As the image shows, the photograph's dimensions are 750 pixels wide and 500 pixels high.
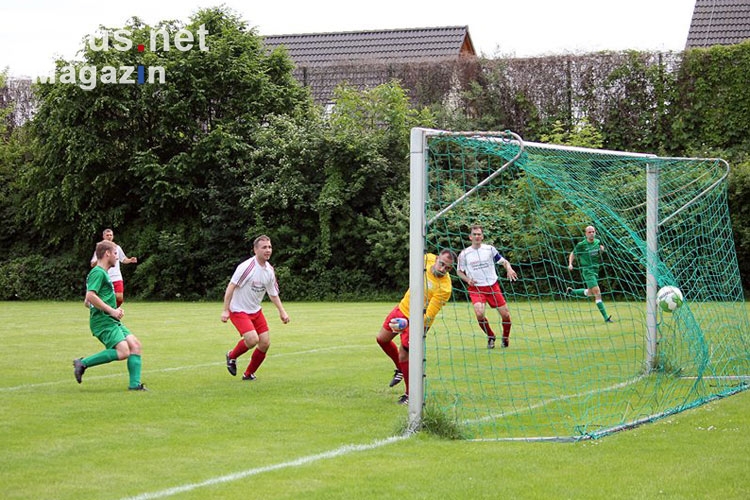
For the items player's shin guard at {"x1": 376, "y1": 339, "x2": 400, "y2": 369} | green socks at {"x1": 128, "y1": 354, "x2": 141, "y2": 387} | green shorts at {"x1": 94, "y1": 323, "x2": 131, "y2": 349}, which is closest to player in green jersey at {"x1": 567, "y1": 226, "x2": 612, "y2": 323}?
player's shin guard at {"x1": 376, "y1": 339, "x2": 400, "y2": 369}

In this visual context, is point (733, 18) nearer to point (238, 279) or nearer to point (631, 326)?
point (631, 326)

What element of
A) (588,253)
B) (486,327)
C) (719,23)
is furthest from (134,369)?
(719,23)

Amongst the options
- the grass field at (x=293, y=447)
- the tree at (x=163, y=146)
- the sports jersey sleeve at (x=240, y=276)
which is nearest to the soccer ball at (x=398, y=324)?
the grass field at (x=293, y=447)

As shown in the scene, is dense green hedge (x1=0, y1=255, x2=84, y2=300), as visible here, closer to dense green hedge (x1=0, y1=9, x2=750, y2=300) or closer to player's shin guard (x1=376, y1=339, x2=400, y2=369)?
dense green hedge (x1=0, y1=9, x2=750, y2=300)

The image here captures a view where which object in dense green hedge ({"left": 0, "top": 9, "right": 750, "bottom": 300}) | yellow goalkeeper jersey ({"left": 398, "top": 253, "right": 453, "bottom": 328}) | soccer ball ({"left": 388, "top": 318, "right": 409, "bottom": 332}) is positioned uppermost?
dense green hedge ({"left": 0, "top": 9, "right": 750, "bottom": 300})

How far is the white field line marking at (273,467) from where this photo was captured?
238 inches

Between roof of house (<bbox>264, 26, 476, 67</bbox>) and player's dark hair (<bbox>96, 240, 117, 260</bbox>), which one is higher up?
roof of house (<bbox>264, 26, 476, 67</bbox>)

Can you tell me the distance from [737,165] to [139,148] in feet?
55.6

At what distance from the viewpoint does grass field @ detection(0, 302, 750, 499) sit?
6172 millimetres

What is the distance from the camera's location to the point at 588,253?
17.9m

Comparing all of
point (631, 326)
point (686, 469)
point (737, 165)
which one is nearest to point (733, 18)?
point (737, 165)

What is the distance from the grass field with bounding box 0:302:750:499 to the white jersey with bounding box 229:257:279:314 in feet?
2.90

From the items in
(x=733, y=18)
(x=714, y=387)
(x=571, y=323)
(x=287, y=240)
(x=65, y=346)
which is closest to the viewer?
(x=714, y=387)

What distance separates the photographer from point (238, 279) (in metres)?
11.1
